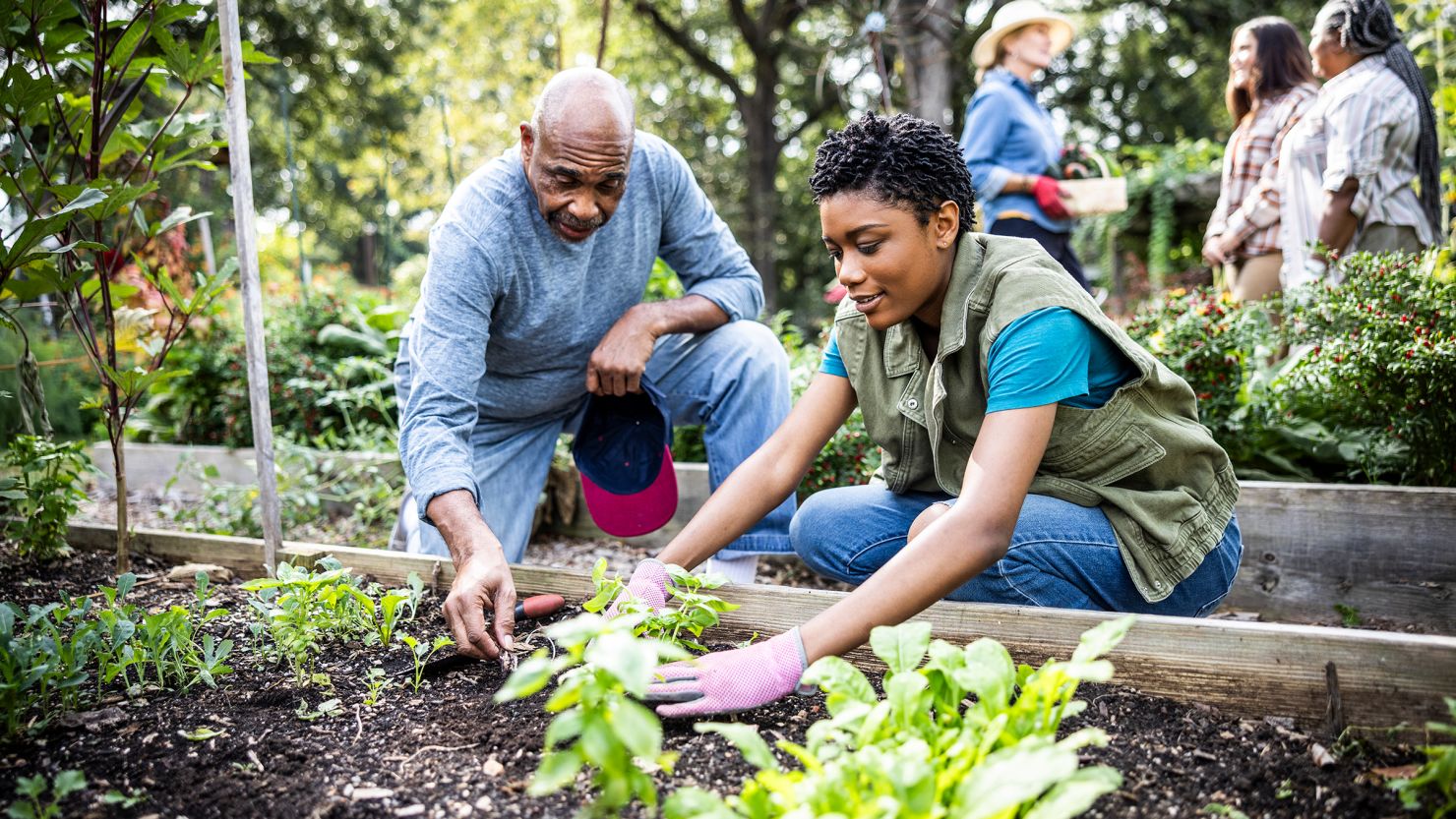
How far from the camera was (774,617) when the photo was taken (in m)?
2.02

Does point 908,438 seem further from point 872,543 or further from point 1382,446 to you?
point 1382,446

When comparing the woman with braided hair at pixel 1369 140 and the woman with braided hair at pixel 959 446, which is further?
the woman with braided hair at pixel 1369 140

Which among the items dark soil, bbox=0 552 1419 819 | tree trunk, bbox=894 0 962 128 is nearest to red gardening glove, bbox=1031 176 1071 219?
dark soil, bbox=0 552 1419 819

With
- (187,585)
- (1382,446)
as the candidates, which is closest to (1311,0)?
(1382,446)

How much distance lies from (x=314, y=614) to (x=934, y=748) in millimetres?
1276

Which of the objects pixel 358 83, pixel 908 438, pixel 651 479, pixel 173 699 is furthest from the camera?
pixel 358 83

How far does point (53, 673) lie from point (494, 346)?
4.46ft

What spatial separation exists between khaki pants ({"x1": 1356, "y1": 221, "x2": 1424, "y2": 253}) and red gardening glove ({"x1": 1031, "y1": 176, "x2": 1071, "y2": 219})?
3.60 feet

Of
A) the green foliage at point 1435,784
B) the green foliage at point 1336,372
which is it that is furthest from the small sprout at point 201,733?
the green foliage at point 1336,372

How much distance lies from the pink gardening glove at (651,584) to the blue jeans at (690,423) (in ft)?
2.11

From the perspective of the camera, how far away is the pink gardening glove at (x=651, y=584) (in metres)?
1.88

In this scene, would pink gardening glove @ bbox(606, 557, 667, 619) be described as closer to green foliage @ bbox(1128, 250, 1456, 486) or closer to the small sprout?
the small sprout

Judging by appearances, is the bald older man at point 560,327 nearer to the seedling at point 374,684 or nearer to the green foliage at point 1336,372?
the seedling at point 374,684

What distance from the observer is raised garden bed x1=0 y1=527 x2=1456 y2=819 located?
1.39 meters
